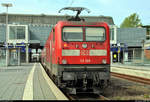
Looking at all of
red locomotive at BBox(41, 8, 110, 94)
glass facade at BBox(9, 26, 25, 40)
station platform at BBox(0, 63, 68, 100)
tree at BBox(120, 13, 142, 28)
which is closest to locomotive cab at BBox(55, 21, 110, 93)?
red locomotive at BBox(41, 8, 110, 94)

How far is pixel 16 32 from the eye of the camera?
57969mm

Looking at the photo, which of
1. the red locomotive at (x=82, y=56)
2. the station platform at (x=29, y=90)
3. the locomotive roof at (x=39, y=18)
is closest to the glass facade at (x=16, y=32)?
the locomotive roof at (x=39, y=18)

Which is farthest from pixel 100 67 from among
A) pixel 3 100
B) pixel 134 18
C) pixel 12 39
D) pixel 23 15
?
pixel 23 15

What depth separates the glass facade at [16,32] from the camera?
5791 centimetres

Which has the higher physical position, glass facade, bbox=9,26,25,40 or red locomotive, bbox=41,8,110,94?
glass facade, bbox=9,26,25,40

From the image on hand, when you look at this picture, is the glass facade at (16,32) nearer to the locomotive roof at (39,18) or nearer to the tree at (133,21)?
the locomotive roof at (39,18)

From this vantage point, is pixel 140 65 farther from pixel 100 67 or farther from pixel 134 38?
pixel 134 38

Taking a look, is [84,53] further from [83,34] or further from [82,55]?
[83,34]

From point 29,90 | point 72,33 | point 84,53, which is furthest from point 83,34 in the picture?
point 29,90

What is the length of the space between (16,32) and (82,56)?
168 ft

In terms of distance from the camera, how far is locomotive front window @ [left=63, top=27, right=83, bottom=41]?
910cm

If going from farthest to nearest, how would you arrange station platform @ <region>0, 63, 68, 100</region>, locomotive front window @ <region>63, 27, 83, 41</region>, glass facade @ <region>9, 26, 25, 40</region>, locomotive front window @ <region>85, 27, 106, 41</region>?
glass facade @ <region>9, 26, 25, 40</region>, locomotive front window @ <region>85, 27, 106, 41</region>, locomotive front window @ <region>63, 27, 83, 41</region>, station platform @ <region>0, 63, 68, 100</region>

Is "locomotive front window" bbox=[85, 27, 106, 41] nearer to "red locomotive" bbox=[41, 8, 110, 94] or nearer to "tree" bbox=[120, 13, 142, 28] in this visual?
"red locomotive" bbox=[41, 8, 110, 94]

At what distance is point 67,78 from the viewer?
8.68 m
